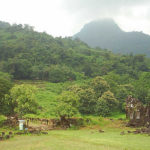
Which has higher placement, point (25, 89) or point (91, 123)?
point (25, 89)

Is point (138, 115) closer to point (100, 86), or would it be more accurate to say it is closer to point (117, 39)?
point (100, 86)

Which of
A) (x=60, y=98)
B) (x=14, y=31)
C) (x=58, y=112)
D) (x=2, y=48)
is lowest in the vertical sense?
(x=58, y=112)

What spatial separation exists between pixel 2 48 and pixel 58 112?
6402 cm

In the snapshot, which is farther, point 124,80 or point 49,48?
point 49,48

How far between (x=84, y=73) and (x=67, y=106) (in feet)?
178

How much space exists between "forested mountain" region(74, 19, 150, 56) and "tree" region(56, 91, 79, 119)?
463 feet

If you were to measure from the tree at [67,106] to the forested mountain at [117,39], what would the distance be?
463 ft

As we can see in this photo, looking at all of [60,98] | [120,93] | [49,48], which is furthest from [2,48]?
[60,98]

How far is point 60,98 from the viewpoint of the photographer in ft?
80.6

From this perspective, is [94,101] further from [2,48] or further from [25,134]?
[2,48]

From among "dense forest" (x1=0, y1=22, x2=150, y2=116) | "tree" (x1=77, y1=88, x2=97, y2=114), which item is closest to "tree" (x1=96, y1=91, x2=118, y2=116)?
"dense forest" (x1=0, y1=22, x2=150, y2=116)

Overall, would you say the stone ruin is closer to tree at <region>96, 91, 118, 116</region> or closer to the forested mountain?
tree at <region>96, 91, 118, 116</region>

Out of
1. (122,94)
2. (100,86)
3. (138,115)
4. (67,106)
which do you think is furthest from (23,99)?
(122,94)

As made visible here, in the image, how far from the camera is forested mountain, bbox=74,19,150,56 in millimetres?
160625
